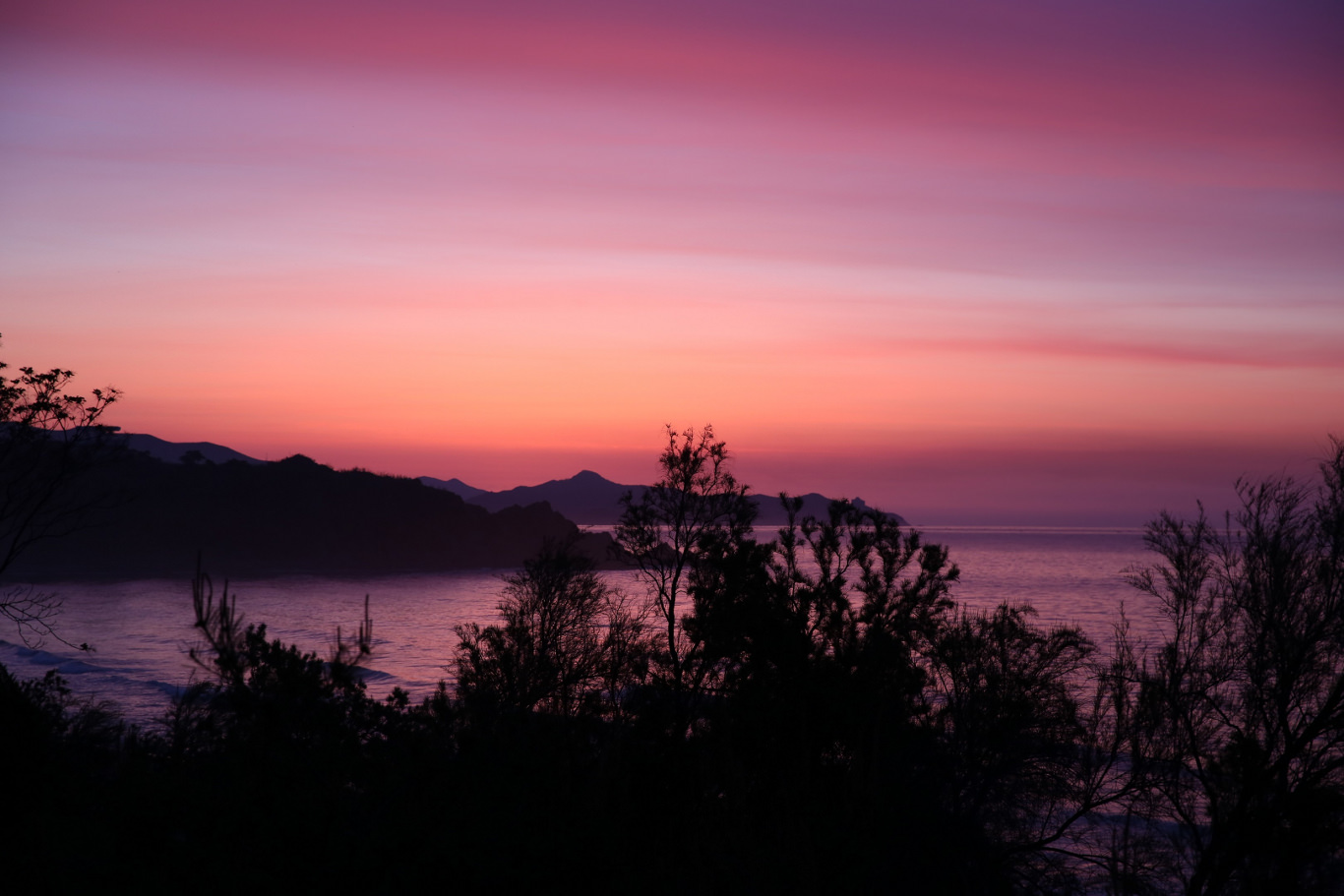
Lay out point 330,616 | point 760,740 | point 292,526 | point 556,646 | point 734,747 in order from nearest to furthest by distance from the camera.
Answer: point 734,747, point 760,740, point 556,646, point 330,616, point 292,526

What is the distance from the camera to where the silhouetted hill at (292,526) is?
493ft

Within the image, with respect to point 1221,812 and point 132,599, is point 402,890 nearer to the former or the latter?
point 1221,812

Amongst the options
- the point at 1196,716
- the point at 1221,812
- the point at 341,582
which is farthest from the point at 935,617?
the point at 341,582

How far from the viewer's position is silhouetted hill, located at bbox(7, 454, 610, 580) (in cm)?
15025

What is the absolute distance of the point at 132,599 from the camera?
4107 inches

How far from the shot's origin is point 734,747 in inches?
908

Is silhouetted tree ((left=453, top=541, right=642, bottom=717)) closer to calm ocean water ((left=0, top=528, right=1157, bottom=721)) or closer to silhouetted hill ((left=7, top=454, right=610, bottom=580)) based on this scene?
calm ocean water ((left=0, top=528, right=1157, bottom=721))

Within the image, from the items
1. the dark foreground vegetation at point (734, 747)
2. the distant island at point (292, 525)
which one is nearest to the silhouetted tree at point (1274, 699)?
the dark foreground vegetation at point (734, 747)

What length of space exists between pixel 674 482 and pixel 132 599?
100196mm

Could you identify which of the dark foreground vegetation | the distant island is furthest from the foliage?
the distant island

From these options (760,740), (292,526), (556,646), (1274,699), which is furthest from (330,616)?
(1274,699)

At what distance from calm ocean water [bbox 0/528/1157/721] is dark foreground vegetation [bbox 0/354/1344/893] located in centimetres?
988

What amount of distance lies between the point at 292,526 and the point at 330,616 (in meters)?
78.5

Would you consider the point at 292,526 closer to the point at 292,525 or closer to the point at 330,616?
the point at 292,525
